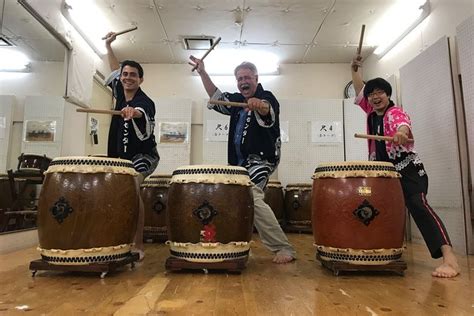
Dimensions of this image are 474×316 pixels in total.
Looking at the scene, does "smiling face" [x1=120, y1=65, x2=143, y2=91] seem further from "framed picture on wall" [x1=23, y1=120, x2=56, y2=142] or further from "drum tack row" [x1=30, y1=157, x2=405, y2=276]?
"framed picture on wall" [x1=23, y1=120, x2=56, y2=142]

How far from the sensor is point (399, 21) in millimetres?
4289

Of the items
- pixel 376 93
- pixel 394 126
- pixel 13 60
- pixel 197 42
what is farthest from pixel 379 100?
pixel 197 42

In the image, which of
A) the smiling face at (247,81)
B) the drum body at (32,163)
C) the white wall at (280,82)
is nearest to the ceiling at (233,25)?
the white wall at (280,82)

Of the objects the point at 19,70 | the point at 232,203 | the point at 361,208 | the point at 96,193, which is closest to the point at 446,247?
the point at 361,208

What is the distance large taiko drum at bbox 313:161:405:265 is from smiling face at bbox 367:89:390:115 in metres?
0.45

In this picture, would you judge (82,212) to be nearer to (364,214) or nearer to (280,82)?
(364,214)

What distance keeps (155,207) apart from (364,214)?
86.2 inches

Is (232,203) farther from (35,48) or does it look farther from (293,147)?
(293,147)

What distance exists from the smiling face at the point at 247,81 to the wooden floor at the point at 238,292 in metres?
1.21

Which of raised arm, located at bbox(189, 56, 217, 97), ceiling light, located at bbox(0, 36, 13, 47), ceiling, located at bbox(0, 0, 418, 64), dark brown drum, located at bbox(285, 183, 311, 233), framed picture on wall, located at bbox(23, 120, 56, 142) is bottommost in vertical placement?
dark brown drum, located at bbox(285, 183, 311, 233)

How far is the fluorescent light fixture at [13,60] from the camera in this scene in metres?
2.92

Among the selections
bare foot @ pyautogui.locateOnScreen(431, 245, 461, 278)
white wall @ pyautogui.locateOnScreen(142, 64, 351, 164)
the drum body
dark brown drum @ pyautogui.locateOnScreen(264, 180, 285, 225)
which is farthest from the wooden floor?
white wall @ pyautogui.locateOnScreen(142, 64, 351, 164)

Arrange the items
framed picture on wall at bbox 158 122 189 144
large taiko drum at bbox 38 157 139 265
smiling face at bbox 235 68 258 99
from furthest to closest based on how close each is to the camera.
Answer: framed picture on wall at bbox 158 122 189 144, smiling face at bbox 235 68 258 99, large taiko drum at bbox 38 157 139 265

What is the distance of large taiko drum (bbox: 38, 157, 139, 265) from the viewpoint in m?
1.91
